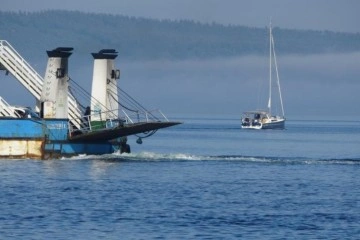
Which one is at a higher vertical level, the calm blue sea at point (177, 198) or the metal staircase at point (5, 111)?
the metal staircase at point (5, 111)

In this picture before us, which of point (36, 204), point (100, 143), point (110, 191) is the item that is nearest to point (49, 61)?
point (100, 143)

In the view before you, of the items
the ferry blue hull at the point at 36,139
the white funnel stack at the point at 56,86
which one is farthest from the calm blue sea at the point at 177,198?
the white funnel stack at the point at 56,86

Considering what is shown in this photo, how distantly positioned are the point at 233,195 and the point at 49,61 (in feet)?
68.5

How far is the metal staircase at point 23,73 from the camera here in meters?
78.6

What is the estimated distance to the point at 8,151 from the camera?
73.8m

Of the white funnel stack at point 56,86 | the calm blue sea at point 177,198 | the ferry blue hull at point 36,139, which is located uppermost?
the white funnel stack at point 56,86

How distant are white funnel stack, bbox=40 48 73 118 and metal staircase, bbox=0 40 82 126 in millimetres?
2306

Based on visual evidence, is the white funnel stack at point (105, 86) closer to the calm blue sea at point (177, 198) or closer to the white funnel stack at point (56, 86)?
the calm blue sea at point (177, 198)

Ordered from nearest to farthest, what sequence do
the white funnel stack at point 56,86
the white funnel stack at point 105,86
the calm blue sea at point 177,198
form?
1. the calm blue sea at point 177,198
2. the white funnel stack at point 56,86
3. the white funnel stack at point 105,86

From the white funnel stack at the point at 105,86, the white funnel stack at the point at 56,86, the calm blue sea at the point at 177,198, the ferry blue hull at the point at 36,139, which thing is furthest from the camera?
the white funnel stack at the point at 105,86

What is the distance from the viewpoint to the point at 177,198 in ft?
189

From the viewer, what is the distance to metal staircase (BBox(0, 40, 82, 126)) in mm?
78625

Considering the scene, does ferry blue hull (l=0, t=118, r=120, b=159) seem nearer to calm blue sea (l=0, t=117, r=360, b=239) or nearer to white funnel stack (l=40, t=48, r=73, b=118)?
calm blue sea (l=0, t=117, r=360, b=239)

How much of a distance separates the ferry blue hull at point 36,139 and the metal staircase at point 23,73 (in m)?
3.76
